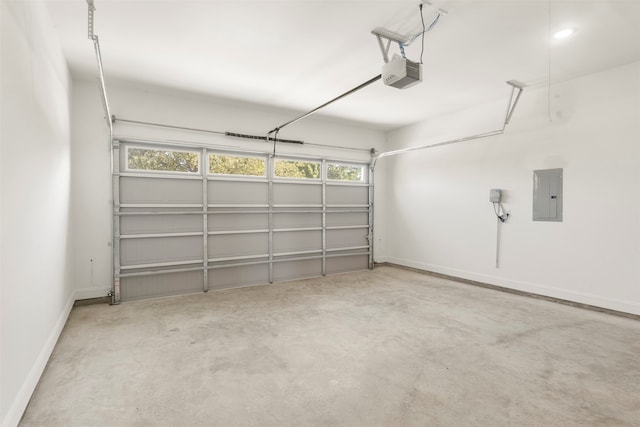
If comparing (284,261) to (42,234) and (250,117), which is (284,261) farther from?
(42,234)

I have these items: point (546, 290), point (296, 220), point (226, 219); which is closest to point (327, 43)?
point (226, 219)

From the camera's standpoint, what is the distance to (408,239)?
21.9ft

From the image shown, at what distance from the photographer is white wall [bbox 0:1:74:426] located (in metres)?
1.79

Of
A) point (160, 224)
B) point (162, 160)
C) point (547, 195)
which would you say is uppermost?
point (162, 160)

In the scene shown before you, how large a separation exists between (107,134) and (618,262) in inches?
274

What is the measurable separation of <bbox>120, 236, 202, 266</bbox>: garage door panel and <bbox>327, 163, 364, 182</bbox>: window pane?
2916 mm

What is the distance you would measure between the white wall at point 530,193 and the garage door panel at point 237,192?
321 cm

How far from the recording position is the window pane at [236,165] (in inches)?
204

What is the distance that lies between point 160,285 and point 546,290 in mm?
5717

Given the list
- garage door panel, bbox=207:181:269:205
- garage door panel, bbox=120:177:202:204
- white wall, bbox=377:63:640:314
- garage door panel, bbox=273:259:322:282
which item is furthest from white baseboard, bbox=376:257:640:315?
garage door panel, bbox=120:177:202:204

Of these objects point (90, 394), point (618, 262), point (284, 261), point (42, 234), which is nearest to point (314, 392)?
point (90, 394)

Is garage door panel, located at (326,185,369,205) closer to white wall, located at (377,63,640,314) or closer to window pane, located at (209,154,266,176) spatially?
white wall, located at (377,63,640,314)

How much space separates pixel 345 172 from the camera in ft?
21.9

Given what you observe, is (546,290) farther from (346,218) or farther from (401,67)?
(401,67)
